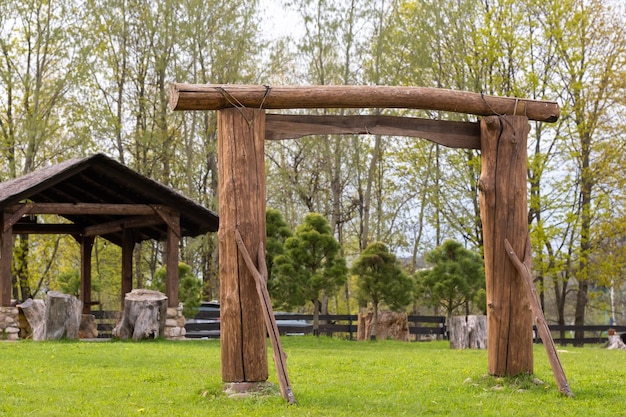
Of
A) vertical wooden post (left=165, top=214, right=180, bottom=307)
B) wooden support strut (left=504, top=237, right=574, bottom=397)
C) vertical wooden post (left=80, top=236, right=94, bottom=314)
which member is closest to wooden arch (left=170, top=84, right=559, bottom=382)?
wooden support strut (left=504, top=237, right=574, bottom=397)

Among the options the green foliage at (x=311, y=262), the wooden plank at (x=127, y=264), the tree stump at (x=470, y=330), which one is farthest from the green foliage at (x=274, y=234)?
the tree stump at (x=470, y=330)

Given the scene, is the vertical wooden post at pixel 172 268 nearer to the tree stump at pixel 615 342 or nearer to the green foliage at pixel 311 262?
the green foliage at pixel 311 262

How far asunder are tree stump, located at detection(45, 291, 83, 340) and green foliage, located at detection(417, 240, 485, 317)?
8807 millimetres

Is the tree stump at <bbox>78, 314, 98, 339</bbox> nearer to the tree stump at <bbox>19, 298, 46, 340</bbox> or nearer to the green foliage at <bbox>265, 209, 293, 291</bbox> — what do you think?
the tree stump at <bbox>19, 298, 46, 340</bbox>

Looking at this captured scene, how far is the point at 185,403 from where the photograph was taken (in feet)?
26.4

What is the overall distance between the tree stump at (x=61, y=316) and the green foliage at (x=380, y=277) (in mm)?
7011

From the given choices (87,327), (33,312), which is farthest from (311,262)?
(33,312)

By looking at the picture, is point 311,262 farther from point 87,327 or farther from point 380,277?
point 87,327

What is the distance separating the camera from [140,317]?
17.7 meters

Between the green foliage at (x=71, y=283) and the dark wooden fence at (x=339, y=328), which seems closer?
the dark wooden fence at (x=339, y=328)

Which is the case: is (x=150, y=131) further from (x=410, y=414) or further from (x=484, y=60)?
(x=410, y=414)

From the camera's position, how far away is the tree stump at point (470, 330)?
1766cm

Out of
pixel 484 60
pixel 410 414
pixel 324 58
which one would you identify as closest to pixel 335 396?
pixel 410 414

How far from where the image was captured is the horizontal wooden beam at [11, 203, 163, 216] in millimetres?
18422
